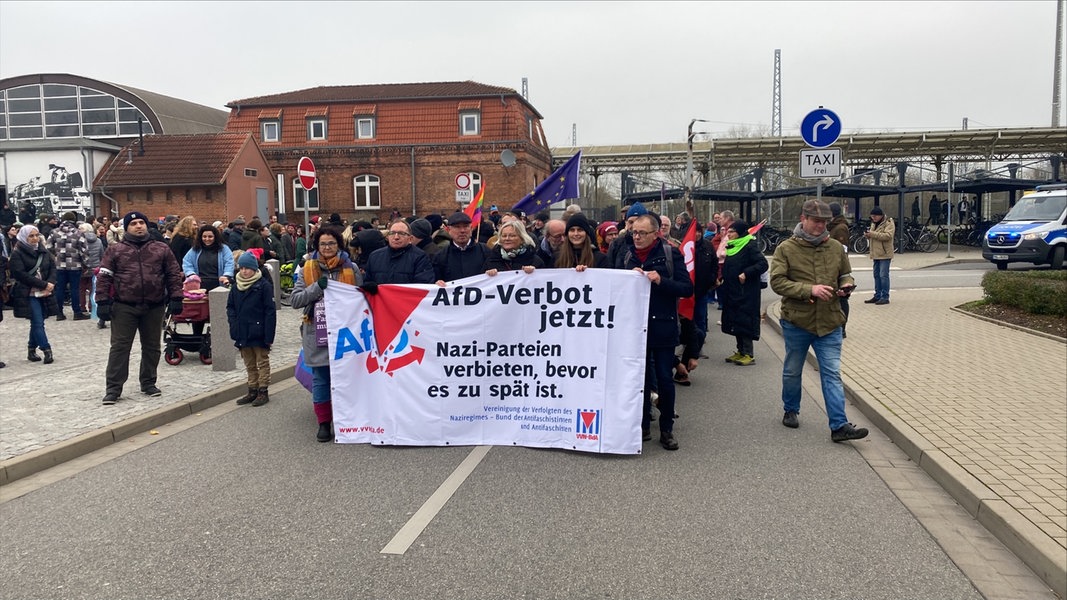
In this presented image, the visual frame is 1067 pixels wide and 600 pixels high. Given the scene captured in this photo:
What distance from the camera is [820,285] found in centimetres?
652

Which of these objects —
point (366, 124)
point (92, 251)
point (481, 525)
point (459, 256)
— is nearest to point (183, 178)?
point (366, 124)

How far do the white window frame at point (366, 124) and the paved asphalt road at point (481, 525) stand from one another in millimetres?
37701

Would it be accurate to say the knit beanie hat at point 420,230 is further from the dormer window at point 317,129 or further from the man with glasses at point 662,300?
the dormer window at point 317,129

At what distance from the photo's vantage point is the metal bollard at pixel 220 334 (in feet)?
32.4

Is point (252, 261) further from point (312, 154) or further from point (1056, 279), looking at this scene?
point (312, 154)

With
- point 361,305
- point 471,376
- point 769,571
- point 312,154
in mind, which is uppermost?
point 312,154

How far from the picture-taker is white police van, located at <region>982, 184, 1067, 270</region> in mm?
22375

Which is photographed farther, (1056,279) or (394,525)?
(1056,279)

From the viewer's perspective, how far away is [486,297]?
6719 mm

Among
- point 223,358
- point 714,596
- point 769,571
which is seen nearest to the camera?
point 714,596

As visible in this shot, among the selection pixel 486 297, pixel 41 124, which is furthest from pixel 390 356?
pixel 41 124

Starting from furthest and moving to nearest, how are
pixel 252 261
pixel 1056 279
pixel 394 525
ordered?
pixel 1056 279
pixel 252 261
pixel 394 525

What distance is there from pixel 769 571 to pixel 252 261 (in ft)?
20.1

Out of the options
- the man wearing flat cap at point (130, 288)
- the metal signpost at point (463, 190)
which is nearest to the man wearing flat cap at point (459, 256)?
the man wearing flat cap at point (130, 288)
